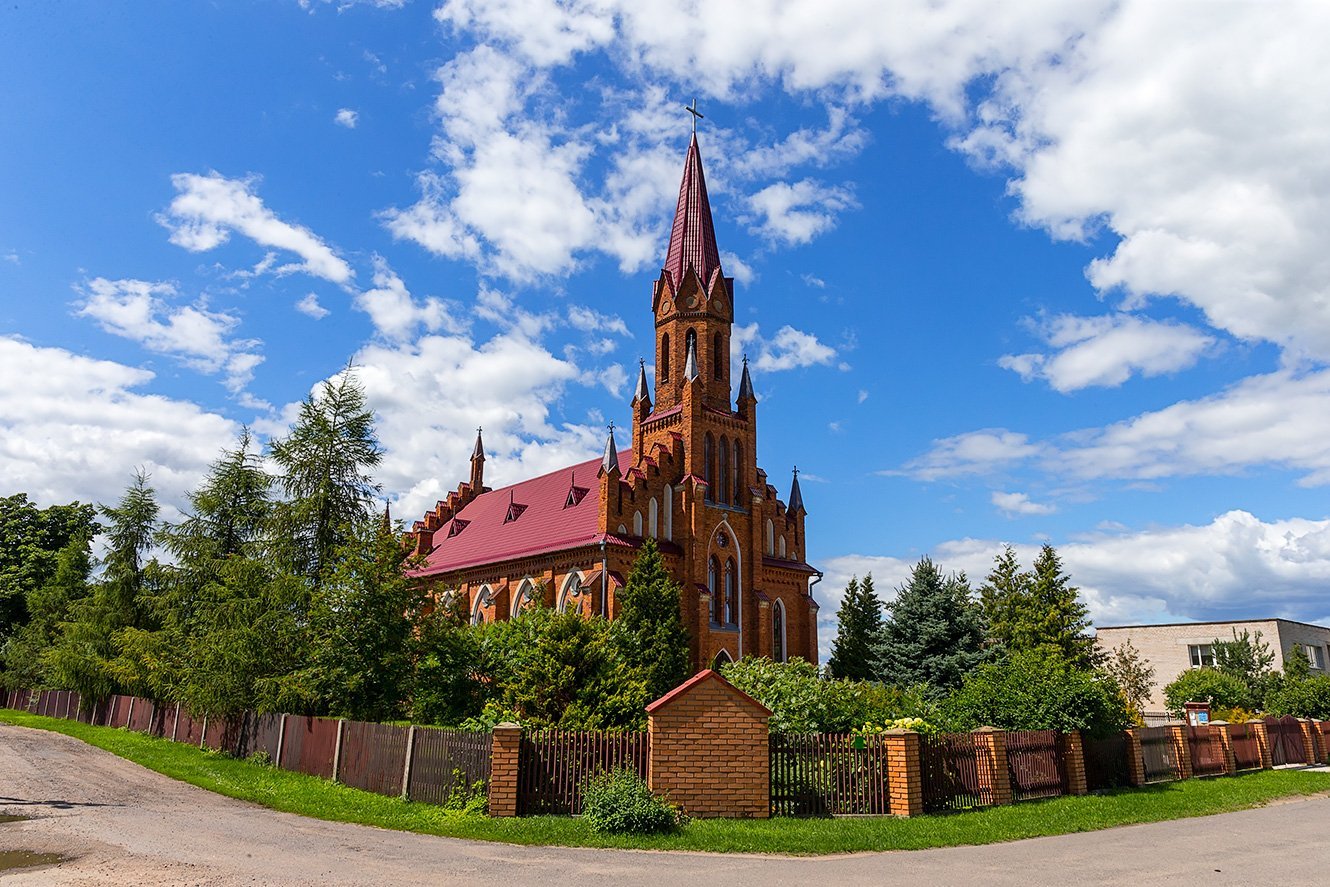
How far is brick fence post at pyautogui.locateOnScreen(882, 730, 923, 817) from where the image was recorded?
52.5 feet

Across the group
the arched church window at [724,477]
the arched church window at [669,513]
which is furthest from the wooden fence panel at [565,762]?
the arched church window at [724,477]

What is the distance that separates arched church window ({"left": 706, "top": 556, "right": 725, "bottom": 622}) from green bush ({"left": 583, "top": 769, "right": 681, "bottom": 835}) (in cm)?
2643

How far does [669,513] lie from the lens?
137 feet

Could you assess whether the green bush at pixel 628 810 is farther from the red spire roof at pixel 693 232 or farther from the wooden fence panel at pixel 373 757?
the red spire roof at pixel 693 232

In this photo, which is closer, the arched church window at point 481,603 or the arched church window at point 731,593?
the arched church window at point 731,593

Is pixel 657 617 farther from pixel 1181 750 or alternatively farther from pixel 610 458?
pixel 1181 750

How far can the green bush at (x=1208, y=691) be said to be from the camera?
40188 mm

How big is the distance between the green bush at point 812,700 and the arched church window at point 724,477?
827 inches

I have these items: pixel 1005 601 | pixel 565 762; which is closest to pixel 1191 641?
pixel 1005 601

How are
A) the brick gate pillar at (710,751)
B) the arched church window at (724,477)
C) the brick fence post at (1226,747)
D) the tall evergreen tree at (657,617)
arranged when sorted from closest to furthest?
the brick gate pillar at (710,751)
the brick fence post at (1226,747)
the tall evergreen tree at (657,617)
the arched church window at (724,477)

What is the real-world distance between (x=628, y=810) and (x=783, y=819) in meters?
3.08

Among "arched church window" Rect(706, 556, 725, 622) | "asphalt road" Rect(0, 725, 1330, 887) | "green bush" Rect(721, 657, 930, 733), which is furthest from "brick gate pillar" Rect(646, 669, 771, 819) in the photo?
"arched church window" Rect(706, 556, 725, 622)

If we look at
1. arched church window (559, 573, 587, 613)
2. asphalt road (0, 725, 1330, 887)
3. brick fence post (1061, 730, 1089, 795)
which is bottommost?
asphalt road (0, 725, 1330, 887)

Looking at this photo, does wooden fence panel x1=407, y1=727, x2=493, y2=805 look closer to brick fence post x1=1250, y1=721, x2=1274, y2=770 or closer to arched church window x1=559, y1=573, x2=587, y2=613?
arched church window x1=559, y1=573, x2=587, y2=613
